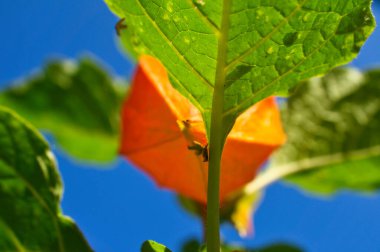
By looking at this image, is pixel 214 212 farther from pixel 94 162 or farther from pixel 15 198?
pixel 94 162

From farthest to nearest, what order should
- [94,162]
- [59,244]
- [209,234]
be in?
[94,162] → [59,244] → [209,234]

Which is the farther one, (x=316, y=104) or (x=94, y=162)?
(x=94, y=162)

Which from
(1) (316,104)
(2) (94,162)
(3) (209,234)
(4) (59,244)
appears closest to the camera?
(3) (209,234)

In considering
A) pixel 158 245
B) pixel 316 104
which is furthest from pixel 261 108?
pixel 316 104

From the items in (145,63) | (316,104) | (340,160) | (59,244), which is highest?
(145,63)

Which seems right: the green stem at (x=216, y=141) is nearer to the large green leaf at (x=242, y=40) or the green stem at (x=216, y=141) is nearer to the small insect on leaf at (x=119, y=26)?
the large green leaf at (x=242, y=40)

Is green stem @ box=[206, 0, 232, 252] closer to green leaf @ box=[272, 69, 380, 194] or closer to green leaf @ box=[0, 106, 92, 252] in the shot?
green leaf @ box=[0, 106, 92, 252]

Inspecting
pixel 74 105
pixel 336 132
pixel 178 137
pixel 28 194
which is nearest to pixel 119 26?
pixel 178 137
